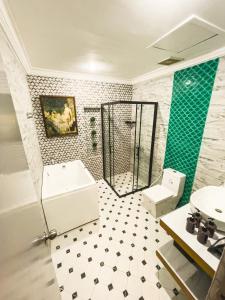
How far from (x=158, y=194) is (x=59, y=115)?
8.19 feet

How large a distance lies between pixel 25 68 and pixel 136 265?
3331mm

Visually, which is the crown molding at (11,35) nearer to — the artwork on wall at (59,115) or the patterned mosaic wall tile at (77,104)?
the patterned mosaic wall tile at (77,104)

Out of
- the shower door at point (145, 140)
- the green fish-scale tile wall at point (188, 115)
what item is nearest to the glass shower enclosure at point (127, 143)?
the shower door at point (145, 140)

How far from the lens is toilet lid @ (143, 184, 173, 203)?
2318mm

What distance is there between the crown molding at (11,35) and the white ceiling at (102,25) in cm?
4

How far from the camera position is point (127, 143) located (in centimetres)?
373

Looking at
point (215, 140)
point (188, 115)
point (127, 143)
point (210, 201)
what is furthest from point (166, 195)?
point (127, 143)

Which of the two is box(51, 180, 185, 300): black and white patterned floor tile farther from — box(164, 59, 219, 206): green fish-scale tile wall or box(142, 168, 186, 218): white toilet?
box(164, 59, 219, 206): green fish-scale tile wall

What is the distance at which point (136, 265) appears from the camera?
66.6 inches

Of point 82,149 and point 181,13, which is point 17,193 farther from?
point 82,149

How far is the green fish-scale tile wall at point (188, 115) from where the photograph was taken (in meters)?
1.93

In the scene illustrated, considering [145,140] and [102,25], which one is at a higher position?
[102,25]

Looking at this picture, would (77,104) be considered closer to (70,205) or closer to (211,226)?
(70,205)

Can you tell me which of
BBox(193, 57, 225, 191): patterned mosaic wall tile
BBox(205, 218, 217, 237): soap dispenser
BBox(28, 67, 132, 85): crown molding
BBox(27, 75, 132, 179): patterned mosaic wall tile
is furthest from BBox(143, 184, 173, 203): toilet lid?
BBox(28, 67, 132, 85): crown molding
